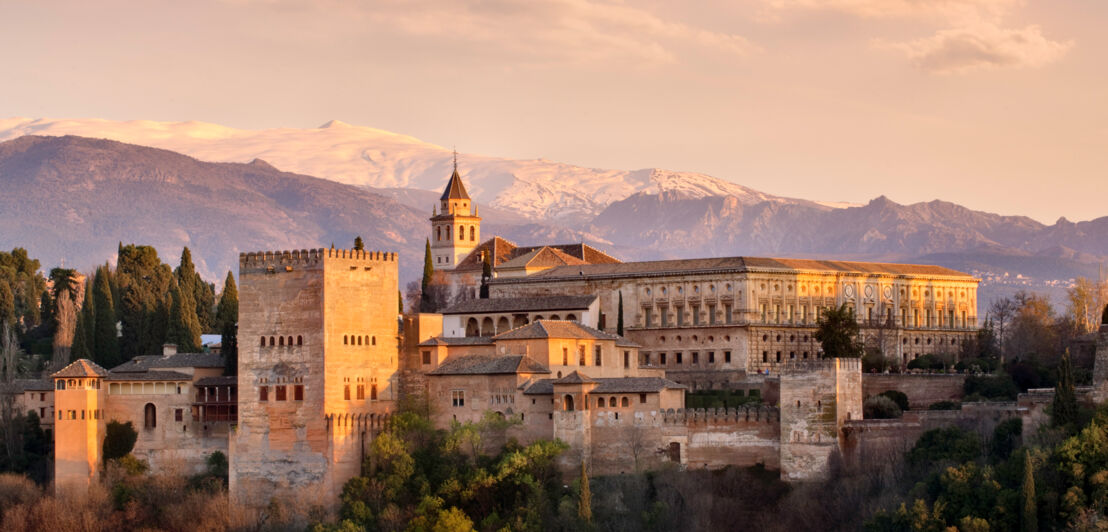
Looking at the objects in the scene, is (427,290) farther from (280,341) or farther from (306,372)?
(306,372)

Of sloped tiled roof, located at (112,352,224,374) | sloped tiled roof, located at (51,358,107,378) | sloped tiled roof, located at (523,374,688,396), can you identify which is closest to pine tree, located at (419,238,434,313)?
sloped tiled roof, located at (112,352,224,374)

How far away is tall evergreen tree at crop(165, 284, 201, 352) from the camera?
82.5 metres

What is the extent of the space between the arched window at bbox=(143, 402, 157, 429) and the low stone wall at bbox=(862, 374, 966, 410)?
29.8 m

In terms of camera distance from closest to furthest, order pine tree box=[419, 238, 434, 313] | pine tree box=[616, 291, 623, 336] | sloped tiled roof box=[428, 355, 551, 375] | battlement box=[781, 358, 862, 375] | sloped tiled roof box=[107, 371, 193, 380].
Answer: battlement box=[781, 358, 862, 375]
sloped tiled roof box=[428, 355, 551, 375]
sloped tiled roof box=[107, 371, 193, 380]
pine tree box=[616, 291, 623, 336]
pine tree box=[419, 238, 434, 313]

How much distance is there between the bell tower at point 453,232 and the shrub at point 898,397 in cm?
4456

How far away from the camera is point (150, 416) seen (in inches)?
2714

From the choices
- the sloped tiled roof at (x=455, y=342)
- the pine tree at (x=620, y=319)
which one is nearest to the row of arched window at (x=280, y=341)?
the sloped tiled roof at (x=455, y=342)

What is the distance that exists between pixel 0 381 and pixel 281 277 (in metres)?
17.9

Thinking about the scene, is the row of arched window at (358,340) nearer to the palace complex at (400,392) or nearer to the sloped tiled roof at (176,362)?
the palace complex at (400,392)

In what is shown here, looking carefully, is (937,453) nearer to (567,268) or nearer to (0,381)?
(567,268)

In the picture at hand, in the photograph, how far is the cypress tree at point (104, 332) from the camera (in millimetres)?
81750

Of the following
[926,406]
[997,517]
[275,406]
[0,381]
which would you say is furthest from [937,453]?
[0,381]

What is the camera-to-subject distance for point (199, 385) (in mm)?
69125

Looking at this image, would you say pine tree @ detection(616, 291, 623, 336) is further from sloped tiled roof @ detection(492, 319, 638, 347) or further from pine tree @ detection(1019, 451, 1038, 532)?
pine tree @ detection(1019, 451, 1038, 532)
